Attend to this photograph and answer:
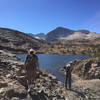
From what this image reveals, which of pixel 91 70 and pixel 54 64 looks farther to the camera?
pixel 54 64

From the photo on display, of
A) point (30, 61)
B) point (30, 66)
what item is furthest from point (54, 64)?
point (30, 61)

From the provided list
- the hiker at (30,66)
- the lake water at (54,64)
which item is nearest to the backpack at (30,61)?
the hiker at (30,66)

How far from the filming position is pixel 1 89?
6449 millimetres

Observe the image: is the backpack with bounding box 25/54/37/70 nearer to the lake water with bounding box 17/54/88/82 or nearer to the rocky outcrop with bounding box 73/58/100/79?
the lake water with bounding box 17/54/88/82

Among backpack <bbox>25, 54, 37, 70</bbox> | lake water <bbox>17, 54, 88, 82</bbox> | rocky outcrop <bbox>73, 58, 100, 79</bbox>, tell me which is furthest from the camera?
lake water <bbox>17, 54, 88, 82</bbox>

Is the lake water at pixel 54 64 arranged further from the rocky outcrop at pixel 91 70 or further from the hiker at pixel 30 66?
the hiker at pixel 30 66

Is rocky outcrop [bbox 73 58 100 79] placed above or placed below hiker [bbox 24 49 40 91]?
below

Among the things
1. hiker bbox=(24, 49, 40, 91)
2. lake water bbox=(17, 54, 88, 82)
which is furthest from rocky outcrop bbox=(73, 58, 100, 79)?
hiker bbox=(24, 49, 40, 91)

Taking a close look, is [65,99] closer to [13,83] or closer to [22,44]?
[13,83]

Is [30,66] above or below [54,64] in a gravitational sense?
above

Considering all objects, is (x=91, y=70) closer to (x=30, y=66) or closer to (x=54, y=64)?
(x=30, y=66)

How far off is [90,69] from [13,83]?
41.3 ft

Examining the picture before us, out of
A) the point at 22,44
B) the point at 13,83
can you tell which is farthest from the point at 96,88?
the point at 22,44

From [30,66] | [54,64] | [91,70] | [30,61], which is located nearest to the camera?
[30,61]
